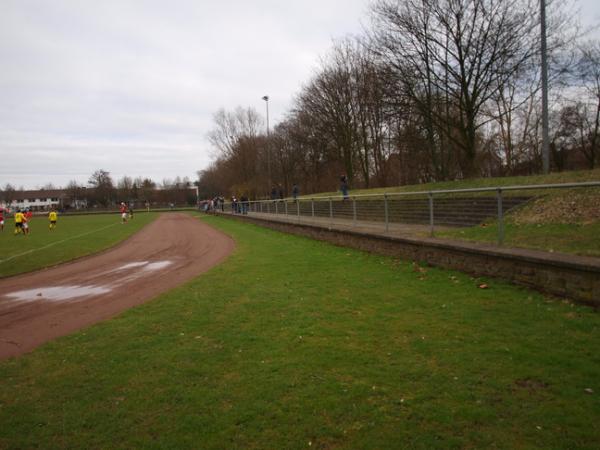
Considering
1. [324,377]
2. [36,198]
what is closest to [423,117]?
[324,377]

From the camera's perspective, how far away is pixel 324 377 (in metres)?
3.68

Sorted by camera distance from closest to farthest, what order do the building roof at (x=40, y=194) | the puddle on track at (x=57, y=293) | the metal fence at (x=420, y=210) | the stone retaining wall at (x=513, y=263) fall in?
the stone retaining wall at (x=513, y=263)
the puddle on track at (x=57, y=293)
the metal fence at (x=420, y=210)
the building roof at (x=40, y=194)

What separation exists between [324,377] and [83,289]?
7.24 m

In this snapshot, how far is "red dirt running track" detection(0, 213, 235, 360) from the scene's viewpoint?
600cm

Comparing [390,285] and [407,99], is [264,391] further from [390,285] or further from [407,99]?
[407,99]

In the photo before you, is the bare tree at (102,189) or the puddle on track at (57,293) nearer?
the puddle on track at (57,293)

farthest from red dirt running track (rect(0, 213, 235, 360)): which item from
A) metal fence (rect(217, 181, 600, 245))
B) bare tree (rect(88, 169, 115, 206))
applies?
bare tree (rect(88, 169, 115, 206))

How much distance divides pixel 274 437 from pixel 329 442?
0.40 m

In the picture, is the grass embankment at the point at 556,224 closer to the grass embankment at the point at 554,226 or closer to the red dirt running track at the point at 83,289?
the grass embankment at the point at 554,226

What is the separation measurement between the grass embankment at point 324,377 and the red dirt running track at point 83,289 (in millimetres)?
746

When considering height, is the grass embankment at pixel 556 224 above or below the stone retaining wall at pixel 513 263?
above

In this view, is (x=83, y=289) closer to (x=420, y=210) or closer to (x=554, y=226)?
(x=420, y=210)

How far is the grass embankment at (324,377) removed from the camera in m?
2.85

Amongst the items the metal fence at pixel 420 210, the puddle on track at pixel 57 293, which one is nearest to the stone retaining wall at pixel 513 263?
the metal fence at pixel 420 210
